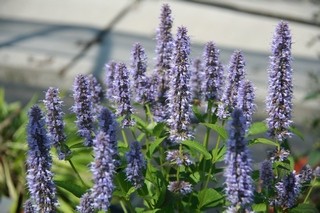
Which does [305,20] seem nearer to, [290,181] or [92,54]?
[92,54]

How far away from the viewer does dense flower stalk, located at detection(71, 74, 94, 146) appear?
2.50 meters

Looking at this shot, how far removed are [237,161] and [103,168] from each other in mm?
375

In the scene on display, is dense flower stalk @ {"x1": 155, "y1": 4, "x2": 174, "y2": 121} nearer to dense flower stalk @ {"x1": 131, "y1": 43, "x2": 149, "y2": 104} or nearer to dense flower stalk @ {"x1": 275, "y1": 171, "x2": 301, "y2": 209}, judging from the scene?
dense flower stalk @ {"x1": 131, "y1": 43, "x2": 149, "y2": 104}

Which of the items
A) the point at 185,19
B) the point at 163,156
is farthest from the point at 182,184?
the point at 185,19

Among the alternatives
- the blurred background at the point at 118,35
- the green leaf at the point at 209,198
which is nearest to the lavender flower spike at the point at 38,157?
the green leaf at the point at 209,198

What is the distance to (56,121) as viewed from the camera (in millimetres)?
2469

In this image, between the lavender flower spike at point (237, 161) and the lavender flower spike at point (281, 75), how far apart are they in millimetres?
397

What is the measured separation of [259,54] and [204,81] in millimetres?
5523

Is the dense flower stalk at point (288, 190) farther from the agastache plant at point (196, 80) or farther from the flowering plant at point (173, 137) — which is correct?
the agastache plant at point (196, 80)

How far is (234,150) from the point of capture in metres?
2.09

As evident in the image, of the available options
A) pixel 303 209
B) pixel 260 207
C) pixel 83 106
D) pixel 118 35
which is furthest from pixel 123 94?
pixel 118 35

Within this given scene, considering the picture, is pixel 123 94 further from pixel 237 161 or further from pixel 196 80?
pixel 237 161

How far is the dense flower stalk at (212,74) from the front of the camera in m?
2.62

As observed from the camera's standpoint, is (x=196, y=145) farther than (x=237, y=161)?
Yes
